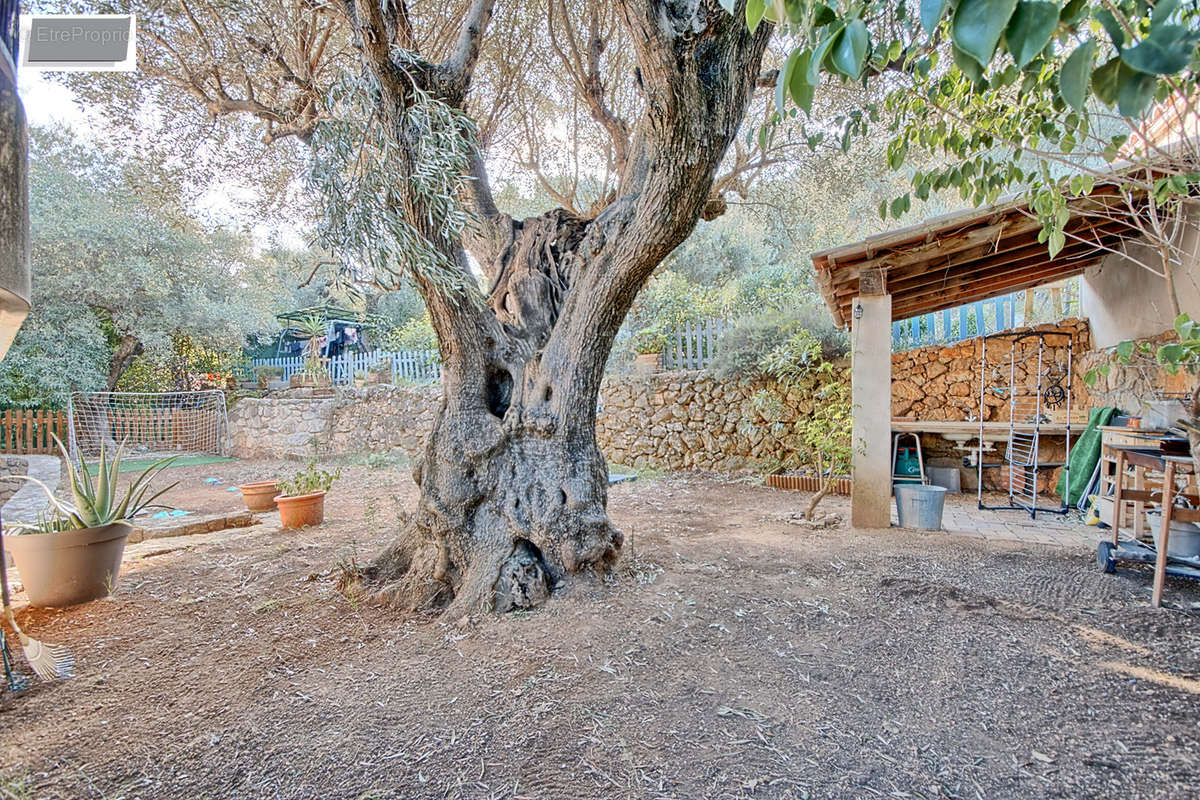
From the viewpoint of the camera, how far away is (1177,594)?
125 inches

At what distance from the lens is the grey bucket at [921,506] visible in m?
4.84

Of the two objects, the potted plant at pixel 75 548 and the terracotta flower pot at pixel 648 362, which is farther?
the terracotta flower pot at pixel 648 362

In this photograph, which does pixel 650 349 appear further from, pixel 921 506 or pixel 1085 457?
pixel 1085 457

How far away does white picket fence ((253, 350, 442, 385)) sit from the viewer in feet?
38.3

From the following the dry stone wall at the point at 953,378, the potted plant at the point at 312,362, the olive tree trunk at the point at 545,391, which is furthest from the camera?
the potted plant at the point at 312,362

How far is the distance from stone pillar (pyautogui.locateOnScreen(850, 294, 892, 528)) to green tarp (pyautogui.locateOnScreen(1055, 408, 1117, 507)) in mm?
2226

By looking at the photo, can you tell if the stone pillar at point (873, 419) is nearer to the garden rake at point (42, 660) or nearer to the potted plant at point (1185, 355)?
the potted plant at point (1185, 355)

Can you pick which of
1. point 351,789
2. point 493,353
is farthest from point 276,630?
point 493,353

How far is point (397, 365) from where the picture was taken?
12055 millimetres

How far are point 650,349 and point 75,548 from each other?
23.8 feet

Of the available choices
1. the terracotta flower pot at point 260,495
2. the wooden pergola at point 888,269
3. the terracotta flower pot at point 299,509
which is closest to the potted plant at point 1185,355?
the wooden pergola at point 888,269

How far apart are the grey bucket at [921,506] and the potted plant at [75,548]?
573 centimetres

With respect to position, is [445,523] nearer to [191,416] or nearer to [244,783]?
[244,783]

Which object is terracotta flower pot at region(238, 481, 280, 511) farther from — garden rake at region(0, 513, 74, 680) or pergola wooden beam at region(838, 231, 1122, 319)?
pergola wooden beam at region(838, 231, 1122, 319)
